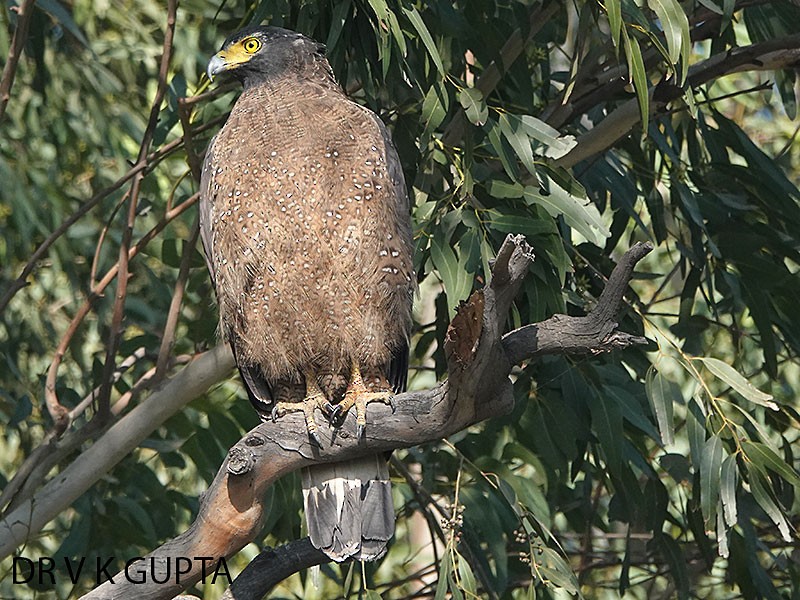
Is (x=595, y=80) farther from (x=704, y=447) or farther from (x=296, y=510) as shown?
(x=296, y=510)

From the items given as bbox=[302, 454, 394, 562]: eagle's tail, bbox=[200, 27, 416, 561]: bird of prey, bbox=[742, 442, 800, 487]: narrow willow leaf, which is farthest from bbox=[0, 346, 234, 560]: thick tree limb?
bbox=[742, 442, 800, 487]: narrow willow leaf

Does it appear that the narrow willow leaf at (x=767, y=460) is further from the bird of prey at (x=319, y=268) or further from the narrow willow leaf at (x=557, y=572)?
the bird of prey at (x=319, y=268)

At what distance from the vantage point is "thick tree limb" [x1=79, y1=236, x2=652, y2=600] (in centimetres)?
266

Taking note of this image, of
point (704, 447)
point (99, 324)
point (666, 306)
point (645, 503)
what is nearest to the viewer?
point (704, 447)

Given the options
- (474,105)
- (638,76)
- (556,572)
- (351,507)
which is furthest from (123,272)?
(638,76)

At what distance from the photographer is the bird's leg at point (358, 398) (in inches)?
129

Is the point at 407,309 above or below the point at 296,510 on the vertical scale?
above

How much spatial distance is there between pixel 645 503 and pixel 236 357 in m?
1.46

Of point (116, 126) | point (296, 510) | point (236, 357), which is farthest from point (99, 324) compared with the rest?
point (236, 357)

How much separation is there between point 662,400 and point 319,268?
1021 millimetres

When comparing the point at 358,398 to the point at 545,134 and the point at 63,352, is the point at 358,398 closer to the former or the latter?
the point at 545,134

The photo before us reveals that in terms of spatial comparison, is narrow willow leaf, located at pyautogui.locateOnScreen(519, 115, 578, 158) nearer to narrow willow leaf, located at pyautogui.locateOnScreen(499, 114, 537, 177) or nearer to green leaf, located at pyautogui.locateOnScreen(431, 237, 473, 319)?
narrow willow leaf, located at pyautogui.locateOnScreen(499, 114, 537, 177)

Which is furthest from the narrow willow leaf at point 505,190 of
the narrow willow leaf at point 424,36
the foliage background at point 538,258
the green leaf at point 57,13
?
the green leaf at point 57,13

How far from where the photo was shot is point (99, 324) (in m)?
5.89
